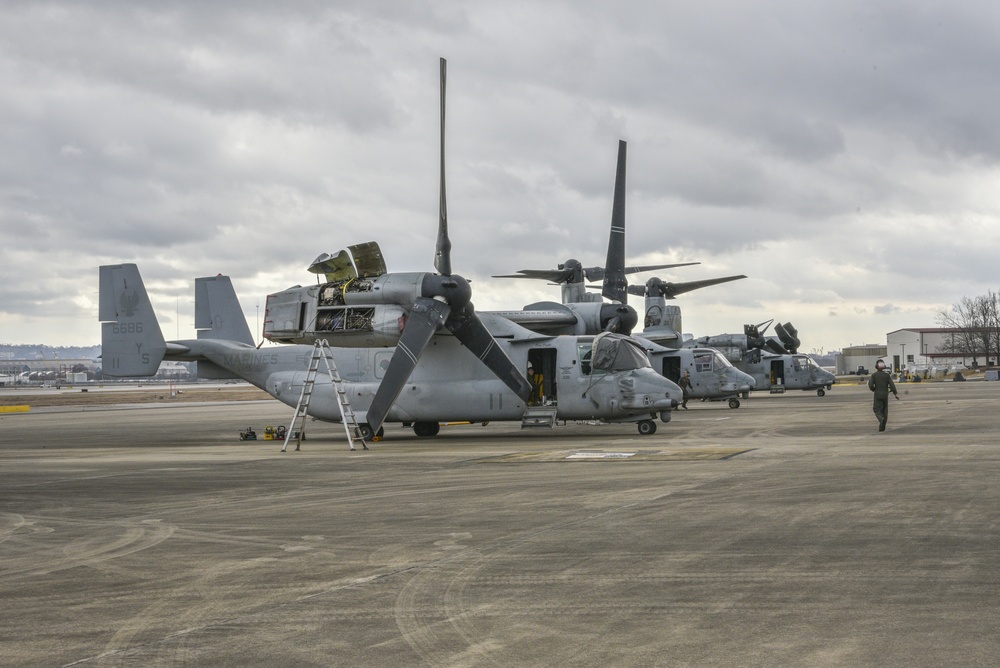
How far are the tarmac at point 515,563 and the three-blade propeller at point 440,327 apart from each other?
6.66m

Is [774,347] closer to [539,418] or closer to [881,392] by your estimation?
[881,392]

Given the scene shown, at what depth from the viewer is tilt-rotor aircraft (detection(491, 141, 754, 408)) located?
2916cm

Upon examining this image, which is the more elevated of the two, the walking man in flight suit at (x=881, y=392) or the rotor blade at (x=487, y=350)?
the rotor blade at (x=487, y=350)

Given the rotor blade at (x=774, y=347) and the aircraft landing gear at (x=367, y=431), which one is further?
the rotor blade at (x=774, y=347)

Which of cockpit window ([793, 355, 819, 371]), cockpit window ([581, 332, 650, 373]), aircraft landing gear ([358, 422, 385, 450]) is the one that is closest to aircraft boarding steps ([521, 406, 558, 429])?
cockpit window ([581, 332, 650, 373])

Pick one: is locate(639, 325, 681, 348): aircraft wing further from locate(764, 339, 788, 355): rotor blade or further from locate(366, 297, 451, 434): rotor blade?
locate(366, 297, 451, 434): rotor blade

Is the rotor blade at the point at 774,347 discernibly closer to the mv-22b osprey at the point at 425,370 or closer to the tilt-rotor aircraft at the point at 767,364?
the tilt-rotor aircraft at the point at 767,364

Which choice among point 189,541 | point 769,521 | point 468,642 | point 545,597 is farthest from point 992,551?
point 189,541

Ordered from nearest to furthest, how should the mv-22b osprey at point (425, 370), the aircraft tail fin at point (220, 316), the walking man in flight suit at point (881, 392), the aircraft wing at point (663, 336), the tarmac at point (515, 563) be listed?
1. the tarmac at point (515, 563)
2. the walking man in flight suit at point (881, 392)
3. the mv-22b osprey at point (425, 370)
4. the aircraft tail fin at point (220, 316)
5. the aircraft wing at point (663, 336)

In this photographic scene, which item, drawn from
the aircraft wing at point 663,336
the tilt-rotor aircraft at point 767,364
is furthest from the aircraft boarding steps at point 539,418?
the tilt-rotor aircraft at point 767,364

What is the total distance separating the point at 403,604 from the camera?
6305 millimetres

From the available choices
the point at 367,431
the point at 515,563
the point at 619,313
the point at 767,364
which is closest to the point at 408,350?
A: the point at 367,431

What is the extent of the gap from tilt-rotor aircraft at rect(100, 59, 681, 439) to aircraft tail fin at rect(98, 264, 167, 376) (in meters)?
0.03

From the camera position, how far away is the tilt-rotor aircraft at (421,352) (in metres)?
23.7
